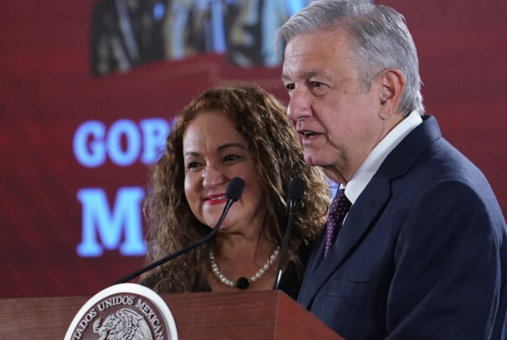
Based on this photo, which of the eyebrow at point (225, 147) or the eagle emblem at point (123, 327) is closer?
the eagle emblem at point (123, 327)

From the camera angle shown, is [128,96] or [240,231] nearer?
[240,231]

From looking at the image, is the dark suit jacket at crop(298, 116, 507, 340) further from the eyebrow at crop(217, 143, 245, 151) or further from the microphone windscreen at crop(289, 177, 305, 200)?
the eyebrow at crop(217, 143, 245, 151)

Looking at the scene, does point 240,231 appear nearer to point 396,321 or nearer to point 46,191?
point 396,321

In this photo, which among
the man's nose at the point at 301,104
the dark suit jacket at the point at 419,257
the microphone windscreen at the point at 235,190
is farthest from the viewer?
the microphone windscreen at the point at 235,190

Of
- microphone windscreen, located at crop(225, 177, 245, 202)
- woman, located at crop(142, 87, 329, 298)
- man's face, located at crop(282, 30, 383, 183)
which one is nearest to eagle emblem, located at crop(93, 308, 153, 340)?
man's face, located at crop(282, 30, 383, 183)

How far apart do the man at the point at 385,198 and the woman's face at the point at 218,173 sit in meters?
0.44

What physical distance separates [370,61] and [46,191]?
7.50ft

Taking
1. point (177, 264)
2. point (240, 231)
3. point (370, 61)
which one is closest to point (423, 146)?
point (370, 61)

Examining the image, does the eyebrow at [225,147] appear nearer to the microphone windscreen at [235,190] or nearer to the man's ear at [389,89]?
the microphone windscreen at [235,190]

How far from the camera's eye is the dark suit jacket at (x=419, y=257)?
180cm

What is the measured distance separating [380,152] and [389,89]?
152 mm

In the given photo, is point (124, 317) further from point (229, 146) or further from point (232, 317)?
point (229, 146)

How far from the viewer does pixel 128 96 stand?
157 inches

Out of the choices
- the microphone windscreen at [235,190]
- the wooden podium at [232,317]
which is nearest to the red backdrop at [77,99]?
the microphone windscreen at [235,190]
